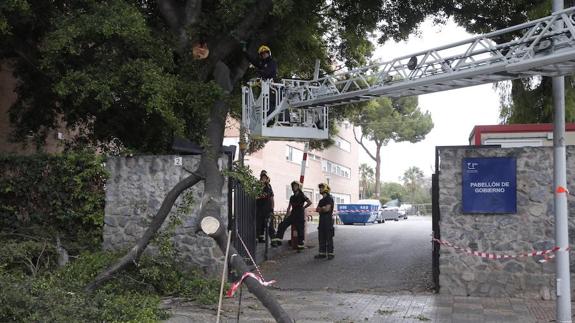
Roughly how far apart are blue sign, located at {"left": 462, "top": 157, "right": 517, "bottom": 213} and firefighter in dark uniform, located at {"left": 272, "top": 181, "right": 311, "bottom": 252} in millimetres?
5178

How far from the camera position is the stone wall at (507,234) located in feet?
32.9

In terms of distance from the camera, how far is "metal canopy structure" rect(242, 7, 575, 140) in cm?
792

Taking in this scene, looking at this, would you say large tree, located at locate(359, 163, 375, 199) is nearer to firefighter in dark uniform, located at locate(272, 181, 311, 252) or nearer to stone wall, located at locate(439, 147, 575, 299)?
firefighter in dark uniform, located at locate(272, 181, 311, 252)

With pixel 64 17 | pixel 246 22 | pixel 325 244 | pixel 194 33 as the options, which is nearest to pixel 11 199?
pixel 64 17

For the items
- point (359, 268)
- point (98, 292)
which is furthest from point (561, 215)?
point (98, 292)

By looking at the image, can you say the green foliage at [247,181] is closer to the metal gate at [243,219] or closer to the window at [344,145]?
the metal gate at [243,219]

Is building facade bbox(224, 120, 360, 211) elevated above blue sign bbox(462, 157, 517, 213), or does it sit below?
above

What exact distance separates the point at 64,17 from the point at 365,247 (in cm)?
954

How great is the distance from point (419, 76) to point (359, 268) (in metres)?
4.52

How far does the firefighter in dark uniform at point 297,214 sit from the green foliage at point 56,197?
4.94m

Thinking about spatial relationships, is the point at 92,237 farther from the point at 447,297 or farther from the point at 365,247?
the point at 365,247

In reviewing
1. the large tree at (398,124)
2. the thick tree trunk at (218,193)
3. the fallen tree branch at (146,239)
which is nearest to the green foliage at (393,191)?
the large tree at (398,124)

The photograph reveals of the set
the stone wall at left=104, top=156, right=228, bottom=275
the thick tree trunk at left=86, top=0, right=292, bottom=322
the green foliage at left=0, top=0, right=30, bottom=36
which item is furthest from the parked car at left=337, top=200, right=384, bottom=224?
the green foliage at left=0, top=0, right=30, bottom=36

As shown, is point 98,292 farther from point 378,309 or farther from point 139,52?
point 139,52
